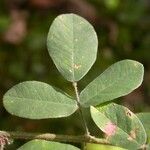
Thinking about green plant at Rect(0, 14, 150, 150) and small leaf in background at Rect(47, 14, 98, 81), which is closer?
green plant at Rect(0, 14, 150, 150)

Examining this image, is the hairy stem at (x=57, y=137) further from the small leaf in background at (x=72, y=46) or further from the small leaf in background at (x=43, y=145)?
the small leaf in background at (x=72, y=46)

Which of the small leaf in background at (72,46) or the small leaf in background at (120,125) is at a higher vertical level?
the small leaf in background at (72,46)

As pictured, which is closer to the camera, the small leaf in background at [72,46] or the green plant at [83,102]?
the green plant at [83,102]

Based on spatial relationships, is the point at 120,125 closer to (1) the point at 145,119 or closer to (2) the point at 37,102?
(1) the point at 145,119

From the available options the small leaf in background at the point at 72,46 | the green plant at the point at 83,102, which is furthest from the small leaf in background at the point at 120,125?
the small leaf in background at the point at 72,46

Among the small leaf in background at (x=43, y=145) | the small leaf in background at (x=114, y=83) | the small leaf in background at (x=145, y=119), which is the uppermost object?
the small leaf in background at (x=114, y=83)

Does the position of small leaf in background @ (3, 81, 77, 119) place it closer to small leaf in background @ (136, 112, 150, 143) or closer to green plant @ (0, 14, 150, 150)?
green plant @ (0, 14, 150, 150)

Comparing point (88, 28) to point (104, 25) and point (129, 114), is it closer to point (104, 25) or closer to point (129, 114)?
point (129, 114)

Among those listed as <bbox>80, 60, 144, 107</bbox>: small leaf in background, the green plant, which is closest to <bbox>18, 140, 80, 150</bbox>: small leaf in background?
the green plant
